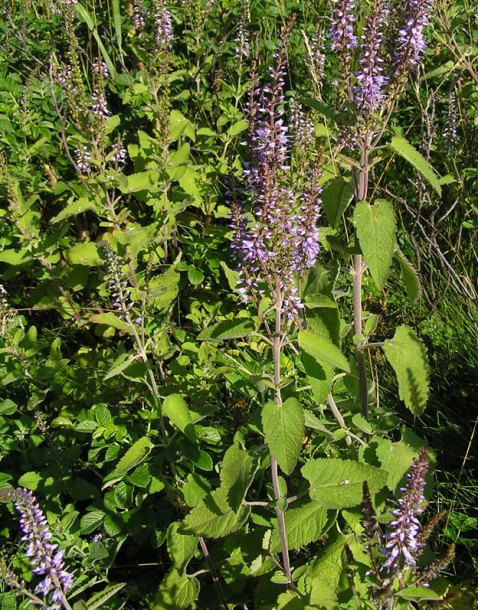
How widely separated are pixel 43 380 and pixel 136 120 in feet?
7.21

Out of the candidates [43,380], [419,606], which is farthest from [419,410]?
[43,380]

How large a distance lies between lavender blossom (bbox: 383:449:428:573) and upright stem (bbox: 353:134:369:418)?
1.92ft

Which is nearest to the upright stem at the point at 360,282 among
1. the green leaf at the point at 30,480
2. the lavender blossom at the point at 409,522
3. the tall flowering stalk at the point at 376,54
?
the tall flowering stalk at the point at 376,54

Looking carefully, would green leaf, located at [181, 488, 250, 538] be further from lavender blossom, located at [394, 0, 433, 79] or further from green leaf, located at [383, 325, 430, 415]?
lavender blossom, located at [394, 0, 433, 79]

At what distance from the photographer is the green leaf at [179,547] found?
2.27 meters

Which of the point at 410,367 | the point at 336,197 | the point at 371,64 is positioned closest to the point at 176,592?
the point at 410,367

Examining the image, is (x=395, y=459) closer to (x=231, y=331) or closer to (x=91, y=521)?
(x=231, y=331)

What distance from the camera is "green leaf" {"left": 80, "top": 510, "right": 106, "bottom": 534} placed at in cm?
249

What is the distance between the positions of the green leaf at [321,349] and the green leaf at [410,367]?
25 cm

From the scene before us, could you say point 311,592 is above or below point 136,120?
below

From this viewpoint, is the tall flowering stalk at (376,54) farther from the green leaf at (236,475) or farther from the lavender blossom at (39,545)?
the lavender blossom at (39,545)

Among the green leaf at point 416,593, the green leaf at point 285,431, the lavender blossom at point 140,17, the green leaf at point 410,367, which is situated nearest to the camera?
the green leaf at point 416,593

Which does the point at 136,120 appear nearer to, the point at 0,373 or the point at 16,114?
the point at 16,114

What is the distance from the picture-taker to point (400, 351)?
2.08 m
